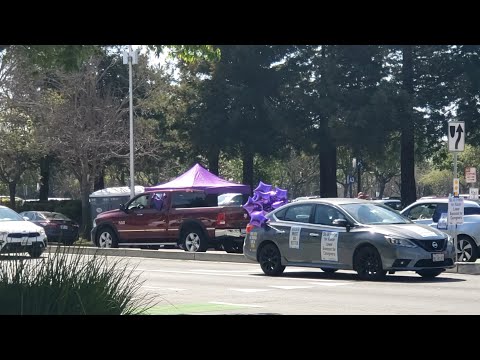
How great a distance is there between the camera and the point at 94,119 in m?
38.0

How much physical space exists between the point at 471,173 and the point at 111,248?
11.1 m

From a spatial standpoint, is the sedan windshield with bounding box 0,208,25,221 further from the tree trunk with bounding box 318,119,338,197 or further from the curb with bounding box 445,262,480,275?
the tree trunk with bounding box 318,119,338,197

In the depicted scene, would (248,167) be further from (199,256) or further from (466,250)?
(466,250)

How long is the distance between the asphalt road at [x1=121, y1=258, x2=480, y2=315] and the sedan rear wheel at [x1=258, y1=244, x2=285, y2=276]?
313mm

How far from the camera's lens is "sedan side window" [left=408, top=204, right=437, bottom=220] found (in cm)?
2142

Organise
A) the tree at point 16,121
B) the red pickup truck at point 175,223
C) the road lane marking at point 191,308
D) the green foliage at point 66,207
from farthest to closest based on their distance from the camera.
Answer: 1. the green foliage at point 66,207
2. the tree at point 16,121
3. the red pickup truck at point 175,223
4. the road lane marking at point 191,308

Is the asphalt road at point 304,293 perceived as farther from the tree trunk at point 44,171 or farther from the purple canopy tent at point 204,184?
the tree trunk at point 44,171

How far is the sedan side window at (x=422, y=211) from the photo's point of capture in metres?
21.4

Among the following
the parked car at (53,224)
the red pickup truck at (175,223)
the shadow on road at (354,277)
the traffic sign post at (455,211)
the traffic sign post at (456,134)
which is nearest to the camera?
the shadow on road at (354,277)

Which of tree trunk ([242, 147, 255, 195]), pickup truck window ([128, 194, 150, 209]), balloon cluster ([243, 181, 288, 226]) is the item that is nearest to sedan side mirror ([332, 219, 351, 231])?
balloon cluster ([243, 181, 288, 226])

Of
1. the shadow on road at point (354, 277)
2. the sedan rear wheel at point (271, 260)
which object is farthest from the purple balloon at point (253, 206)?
the sedan rear wheel at point (271, 260)

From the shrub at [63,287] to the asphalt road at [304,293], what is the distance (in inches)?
74.4
